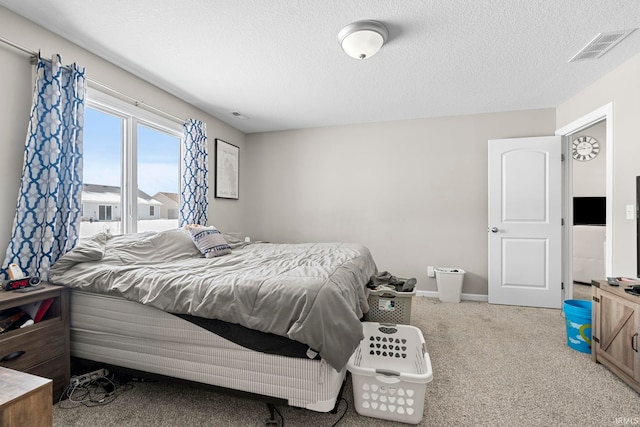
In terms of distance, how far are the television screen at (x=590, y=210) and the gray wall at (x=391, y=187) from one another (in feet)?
6.46

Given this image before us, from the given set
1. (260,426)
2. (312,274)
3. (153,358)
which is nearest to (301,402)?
(260,426)

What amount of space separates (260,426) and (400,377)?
2.57 ft

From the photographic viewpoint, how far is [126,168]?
2771 mm

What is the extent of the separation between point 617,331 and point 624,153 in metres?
A: 1.48

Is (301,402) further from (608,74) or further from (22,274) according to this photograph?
(608,74)

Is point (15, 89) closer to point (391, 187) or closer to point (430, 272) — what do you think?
point (391, 187)

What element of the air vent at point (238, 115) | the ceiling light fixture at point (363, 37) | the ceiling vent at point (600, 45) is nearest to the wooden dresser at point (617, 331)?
the ceiling vent at point (600, 45)

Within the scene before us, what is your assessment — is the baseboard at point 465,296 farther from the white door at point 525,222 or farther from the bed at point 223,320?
the bed at point 223,320

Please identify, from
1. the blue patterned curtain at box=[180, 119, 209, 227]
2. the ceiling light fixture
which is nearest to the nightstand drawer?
the blue patterned curtain at box=[180, 119, 209, 227]

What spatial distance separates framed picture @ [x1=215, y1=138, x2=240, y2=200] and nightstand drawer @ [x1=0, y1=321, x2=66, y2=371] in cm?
242

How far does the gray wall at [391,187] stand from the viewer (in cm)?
384

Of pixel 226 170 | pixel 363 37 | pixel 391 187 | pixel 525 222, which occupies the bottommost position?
pixel 525 222

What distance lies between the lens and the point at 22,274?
5.98ft

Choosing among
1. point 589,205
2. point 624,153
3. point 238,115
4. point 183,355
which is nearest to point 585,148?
point 589,205
